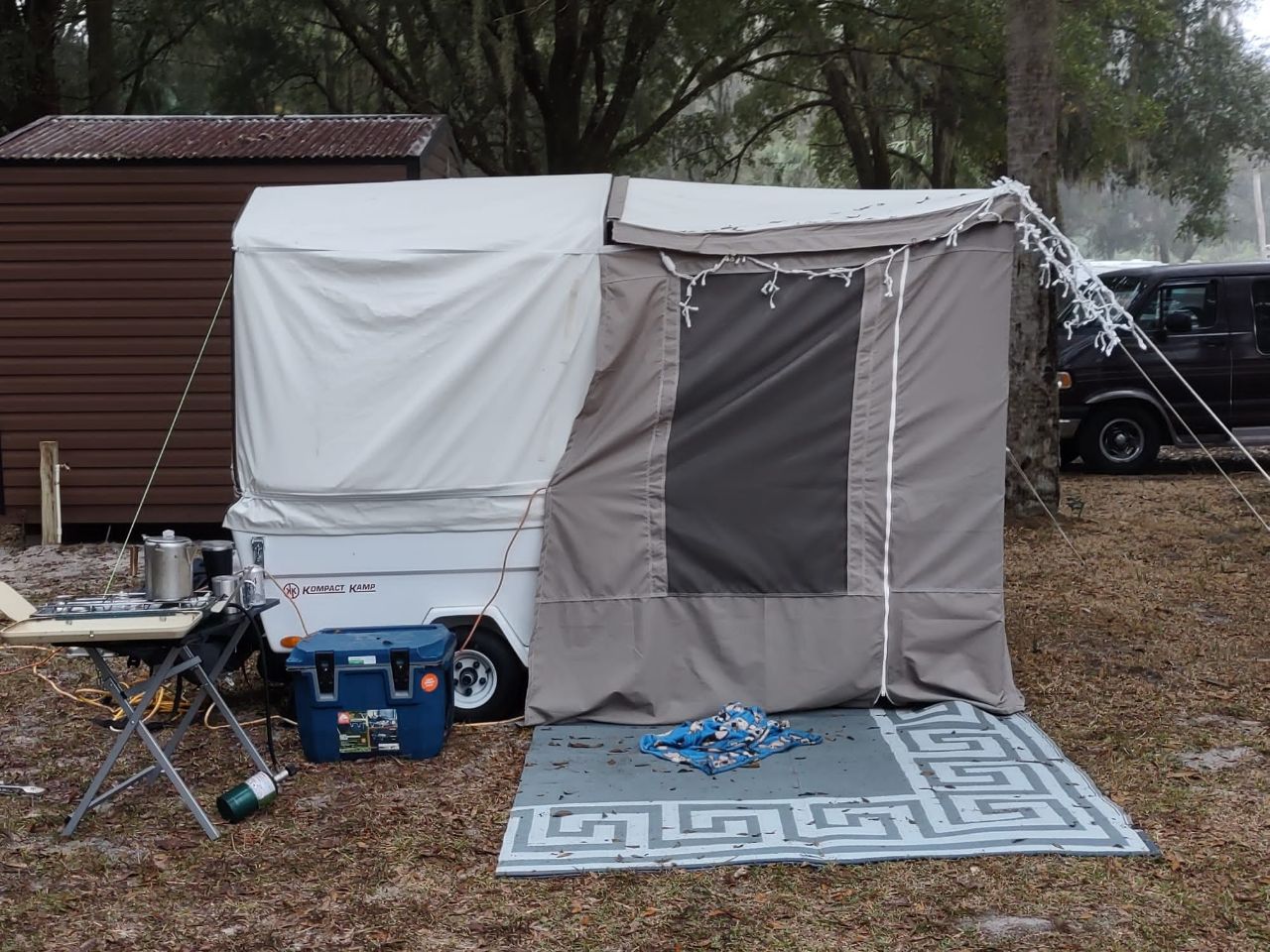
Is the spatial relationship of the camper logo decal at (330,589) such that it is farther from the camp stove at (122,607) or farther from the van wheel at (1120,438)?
the van wheel at (1120,438)

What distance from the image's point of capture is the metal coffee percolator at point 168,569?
4531 millimetres

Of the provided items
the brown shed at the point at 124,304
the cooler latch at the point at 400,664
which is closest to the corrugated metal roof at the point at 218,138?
the brown shed at the point at 124,304

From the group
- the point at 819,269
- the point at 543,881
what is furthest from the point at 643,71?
the point at 543,881

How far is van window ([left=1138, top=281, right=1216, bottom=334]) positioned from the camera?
11648mm

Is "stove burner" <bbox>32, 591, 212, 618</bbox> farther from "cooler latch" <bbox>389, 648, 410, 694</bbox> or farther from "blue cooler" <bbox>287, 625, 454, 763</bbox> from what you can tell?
"cooler latch" <bbox>389, 648, 410, 694</bbox>

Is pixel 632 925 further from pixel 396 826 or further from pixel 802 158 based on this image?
pixel 802 158

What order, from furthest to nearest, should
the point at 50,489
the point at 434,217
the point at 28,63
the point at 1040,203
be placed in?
1. the point at 28,63
2. the point at 50,489
3. the point at 1040,203
4. the point at 434,217

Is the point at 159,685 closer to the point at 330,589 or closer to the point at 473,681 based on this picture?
the point at 330,589

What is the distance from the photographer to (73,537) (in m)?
10.0

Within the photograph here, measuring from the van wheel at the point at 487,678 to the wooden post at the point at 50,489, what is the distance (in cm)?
546

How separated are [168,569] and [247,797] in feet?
2.64

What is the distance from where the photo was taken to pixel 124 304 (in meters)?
9.81

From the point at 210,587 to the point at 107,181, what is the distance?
5964 mm

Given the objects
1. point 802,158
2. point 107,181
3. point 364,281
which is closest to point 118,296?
point 107,181
